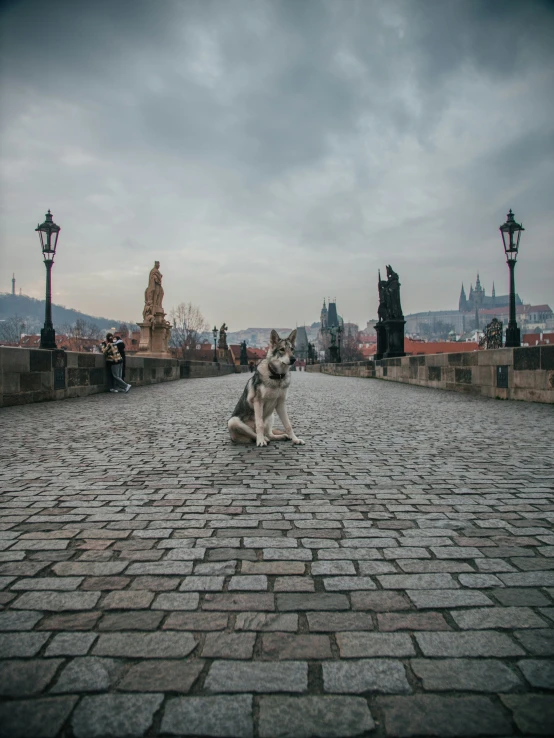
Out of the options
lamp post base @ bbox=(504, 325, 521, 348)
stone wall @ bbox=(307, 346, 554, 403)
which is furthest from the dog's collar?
lamp post base @ bbox=(504, 325, 521, 348)

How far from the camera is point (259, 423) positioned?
17.1 feet

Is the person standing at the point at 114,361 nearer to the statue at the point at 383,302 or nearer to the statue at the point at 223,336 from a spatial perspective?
the statue at the point at 383,302

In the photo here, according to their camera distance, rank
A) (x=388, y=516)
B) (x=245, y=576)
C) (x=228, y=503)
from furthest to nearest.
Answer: (x=228, y=503), (x=388, y=516), (x=245, y=576)

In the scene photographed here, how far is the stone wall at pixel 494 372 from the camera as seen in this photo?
8938 mm

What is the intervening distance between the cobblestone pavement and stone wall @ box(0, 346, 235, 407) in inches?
222

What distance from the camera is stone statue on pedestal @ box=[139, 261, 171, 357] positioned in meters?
22.1

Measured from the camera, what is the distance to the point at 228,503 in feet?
10.0

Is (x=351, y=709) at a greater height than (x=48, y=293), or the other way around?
(x=48, y=293)

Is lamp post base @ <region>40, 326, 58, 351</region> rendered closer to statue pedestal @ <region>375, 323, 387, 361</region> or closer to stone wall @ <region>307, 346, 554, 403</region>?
stone wall @ <region>307, 346, 554, 403</region>

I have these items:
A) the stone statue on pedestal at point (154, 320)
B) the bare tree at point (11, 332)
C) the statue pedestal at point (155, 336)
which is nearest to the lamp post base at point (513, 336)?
the statue pedestal at point (155, 336)

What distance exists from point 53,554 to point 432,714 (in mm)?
1818

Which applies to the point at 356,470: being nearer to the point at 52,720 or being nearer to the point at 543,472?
the point at 543,472

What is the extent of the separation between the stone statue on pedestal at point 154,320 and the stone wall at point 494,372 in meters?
12.4

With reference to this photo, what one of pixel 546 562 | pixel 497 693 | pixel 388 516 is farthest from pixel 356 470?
pixel 497 693
